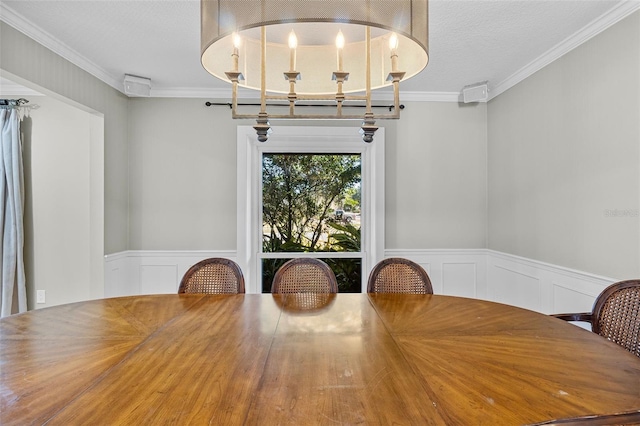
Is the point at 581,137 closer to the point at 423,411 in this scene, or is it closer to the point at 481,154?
the point at 481,154

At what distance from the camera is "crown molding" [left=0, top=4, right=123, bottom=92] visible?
208 centimetres

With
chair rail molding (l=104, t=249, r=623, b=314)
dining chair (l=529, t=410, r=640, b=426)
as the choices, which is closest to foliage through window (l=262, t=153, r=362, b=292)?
chair rail molding (l=104, t=249, r=623, b=314)

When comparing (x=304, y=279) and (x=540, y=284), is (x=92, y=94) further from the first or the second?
(x=540, y=284)

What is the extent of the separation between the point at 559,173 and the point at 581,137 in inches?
11.7

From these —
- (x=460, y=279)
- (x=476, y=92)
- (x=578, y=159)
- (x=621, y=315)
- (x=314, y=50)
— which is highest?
(x=476, y=92)

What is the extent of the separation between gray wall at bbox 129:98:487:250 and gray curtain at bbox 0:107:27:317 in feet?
3.12

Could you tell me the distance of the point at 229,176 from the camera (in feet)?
11.1

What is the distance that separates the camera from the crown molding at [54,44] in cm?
208

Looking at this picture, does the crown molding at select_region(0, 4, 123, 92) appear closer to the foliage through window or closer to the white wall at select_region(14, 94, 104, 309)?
the white wall at select_region(14, 94, 104, 309)

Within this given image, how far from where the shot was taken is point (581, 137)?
2273 mm

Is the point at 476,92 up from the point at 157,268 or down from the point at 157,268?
up

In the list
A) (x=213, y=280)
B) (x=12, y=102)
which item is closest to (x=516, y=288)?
(x=213, y=280)

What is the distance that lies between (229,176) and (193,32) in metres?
1.38

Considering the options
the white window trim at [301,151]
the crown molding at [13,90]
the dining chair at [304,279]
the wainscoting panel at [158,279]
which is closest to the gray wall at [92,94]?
the wainscoting panel at [158,279]
